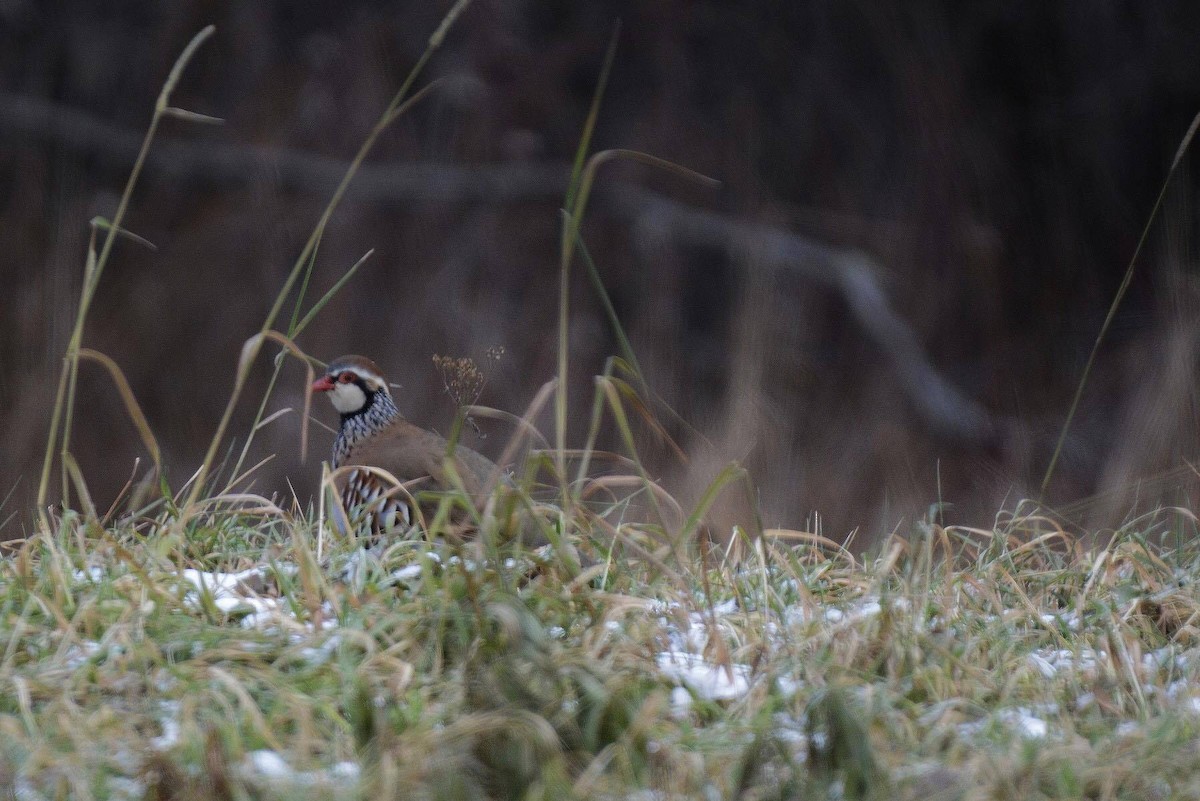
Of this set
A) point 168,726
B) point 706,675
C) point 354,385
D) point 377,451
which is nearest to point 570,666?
point 706,675

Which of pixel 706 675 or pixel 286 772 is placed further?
pixel 706 675

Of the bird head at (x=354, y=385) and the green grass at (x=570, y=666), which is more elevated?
the green grass at (x=570, y=666)

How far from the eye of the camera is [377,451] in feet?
10.0

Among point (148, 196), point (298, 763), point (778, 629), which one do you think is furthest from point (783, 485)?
point (148, 196)

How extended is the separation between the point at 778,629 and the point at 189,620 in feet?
2.67

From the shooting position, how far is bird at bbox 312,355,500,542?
268cm

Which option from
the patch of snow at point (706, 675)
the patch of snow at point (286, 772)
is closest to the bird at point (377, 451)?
the patch of snow at point (706, 675)

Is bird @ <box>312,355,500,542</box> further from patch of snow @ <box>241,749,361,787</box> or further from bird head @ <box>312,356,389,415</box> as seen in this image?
patch of snow @ <box>241,749,361,787</box>

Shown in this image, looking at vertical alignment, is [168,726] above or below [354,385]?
above

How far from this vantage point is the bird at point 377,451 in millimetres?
2682

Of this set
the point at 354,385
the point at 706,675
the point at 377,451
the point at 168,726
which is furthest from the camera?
the point at 354,385

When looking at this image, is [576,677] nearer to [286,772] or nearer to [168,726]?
[286,772]

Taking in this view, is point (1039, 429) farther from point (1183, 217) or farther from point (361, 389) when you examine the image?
point (361, 389)

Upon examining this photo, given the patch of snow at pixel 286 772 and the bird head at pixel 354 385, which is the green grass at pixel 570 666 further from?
the bird head at pixel 354 385
